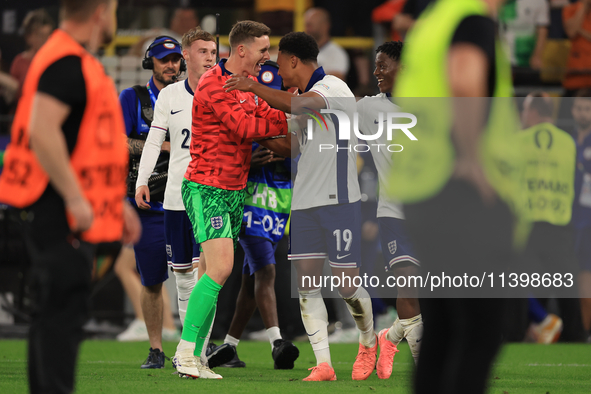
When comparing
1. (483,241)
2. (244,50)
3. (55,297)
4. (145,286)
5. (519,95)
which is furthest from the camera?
(519,95)

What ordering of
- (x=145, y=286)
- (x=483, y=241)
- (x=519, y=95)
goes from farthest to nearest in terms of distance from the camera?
(x=519, y=95) < (x=145, y=286) < (x=483, y=241)

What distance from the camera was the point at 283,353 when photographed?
5.83 metres

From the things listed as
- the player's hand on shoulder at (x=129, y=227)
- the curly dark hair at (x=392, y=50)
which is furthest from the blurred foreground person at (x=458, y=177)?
the curly dark hair at (x=392, y=50)

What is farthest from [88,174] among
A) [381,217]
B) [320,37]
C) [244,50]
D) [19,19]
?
[19,19]

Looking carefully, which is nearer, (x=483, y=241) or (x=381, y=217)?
(x=483, y=241)

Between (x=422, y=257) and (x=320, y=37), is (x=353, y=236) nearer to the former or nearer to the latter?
(x=422, y=257)

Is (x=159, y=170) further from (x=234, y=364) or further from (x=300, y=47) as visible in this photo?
(x=300, y=47)

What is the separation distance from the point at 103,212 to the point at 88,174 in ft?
0.49

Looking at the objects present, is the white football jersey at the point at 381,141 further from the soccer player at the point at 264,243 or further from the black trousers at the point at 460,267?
the black trousers at the point at 460,267

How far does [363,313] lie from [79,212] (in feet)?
9.52

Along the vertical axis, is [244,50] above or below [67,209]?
above

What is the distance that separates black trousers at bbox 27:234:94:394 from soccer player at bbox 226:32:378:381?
2465mm

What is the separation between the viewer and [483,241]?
2.62m

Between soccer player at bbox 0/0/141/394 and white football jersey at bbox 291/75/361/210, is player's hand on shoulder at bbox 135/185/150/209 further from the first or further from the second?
soccer player at bbox 0/0/141/394
